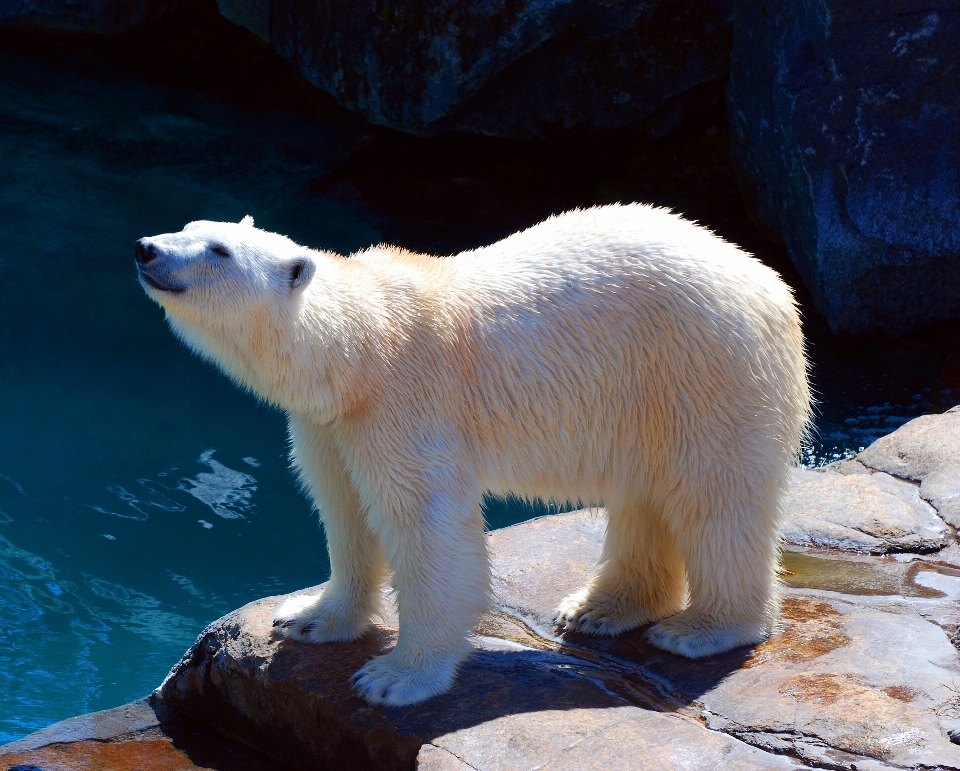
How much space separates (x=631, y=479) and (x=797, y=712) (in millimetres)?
913

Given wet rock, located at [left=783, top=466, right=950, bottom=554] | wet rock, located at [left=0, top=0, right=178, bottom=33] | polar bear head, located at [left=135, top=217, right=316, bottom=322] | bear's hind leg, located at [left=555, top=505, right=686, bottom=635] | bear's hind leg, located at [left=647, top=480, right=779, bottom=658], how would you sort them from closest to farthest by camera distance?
1. polar bear head, located at [left=135, top=217, right=316, bottom=322]
2. bear's hind leg, located at [left=647, top=480, right=779, bottom=658]
3. bear's hind leg, located at [left=555, top=505, right=686, bottom=635]
4. wet rock, located at [left=783, top=466, right=950, bottom=554]
5. wet rock, located at [left=0, top=0, right=178, bottom=33]

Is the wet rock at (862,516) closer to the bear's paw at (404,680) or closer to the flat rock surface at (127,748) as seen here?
the bear's paw at (404,680)

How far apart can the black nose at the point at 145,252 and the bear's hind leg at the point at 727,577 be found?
191 centimetres

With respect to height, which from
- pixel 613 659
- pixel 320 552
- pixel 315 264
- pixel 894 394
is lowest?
pixel 320 552

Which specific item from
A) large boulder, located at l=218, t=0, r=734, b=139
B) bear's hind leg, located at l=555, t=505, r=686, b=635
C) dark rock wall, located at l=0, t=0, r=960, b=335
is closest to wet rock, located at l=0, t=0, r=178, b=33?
dark rock wall, located at l=0, t=0, r=960, b=335

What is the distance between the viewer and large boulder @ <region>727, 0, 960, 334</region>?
690 centimetres

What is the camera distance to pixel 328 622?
3988 mm

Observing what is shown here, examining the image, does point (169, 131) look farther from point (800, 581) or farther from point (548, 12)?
point (800, 581)

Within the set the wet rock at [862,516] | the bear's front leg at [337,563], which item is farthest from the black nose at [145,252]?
the wet rock at [862,516]

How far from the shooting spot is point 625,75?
935 centimetres

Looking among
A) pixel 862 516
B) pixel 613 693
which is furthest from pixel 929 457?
pixel 613 693

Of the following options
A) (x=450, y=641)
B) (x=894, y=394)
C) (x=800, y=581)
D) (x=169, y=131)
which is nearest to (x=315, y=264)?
(x=450, y=641)

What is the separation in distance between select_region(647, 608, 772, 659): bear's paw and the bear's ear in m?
1.76

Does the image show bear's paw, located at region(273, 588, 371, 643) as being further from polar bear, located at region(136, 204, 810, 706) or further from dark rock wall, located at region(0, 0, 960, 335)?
dark rock wall, located at region(0, 0, 960, 335)
